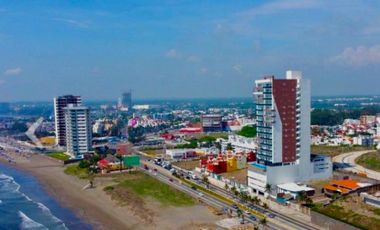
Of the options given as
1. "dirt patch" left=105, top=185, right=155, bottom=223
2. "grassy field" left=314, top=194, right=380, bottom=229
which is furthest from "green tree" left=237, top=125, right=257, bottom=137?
"grassy field" left=314, top=194, right=380, bottom=229

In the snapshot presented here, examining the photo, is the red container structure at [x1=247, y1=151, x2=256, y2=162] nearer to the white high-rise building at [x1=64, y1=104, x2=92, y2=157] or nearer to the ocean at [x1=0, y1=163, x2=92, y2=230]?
the ocean at [x1=0, y1=163, x2=92, y2=230]

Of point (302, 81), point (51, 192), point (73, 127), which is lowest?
point (51, 192)

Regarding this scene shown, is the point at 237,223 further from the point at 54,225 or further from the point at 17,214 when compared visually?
the point at 17,214

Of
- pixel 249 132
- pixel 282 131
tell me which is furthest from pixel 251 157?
pixel 249 132

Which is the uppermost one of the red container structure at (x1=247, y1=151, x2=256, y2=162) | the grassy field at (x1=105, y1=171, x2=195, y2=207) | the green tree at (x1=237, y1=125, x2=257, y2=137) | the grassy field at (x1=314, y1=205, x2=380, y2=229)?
the green tree at (x1=237, y1=125, x2=257, y2=137)

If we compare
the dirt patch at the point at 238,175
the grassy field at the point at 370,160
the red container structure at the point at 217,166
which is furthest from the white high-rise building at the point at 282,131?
the grassy field at the point at 370,160

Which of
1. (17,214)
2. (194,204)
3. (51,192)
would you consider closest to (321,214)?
(194,204)

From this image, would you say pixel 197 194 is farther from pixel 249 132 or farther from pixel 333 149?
pixel 249 132
